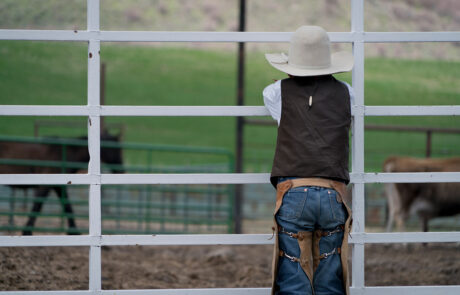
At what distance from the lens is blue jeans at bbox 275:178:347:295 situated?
2.86 metres

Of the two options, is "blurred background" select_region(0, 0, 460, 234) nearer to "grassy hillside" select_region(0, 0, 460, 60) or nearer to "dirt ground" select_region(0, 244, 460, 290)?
"grassy hillside" select_region(0, 0, 460, 60)

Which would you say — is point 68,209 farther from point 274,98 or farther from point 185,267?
point 274,98

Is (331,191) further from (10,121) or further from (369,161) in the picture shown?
(10,121)

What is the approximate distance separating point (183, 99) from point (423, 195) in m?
12.9

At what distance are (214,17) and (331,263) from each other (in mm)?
19525

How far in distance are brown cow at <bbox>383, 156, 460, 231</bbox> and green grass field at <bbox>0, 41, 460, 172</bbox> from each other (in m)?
1.36

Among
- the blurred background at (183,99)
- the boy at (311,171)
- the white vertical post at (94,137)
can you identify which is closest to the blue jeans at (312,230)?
the boy at (311,171)

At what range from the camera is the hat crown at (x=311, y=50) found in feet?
9.61

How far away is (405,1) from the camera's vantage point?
18188 mm

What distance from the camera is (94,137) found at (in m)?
3.26

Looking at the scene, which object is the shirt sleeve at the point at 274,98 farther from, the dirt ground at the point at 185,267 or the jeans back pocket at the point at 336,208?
the dirt ground at the point at 185,267

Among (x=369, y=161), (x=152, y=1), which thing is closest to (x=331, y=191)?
(x=369, y=161)

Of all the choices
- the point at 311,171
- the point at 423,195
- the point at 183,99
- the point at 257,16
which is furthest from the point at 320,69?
the point at 257,16

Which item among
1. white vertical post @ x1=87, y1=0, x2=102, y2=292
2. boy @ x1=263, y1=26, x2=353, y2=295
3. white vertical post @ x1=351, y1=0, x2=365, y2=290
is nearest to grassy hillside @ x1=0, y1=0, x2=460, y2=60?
white vertical post @ x1=87, y1=0, x2=102, y2=292
